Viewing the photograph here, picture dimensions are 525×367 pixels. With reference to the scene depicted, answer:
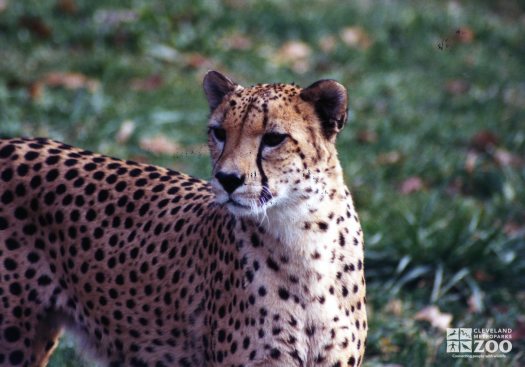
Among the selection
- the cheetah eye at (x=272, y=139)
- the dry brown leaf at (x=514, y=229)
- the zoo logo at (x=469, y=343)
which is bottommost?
the cheetah eye at (x=272, y=139)

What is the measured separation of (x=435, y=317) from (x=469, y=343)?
1.22ft

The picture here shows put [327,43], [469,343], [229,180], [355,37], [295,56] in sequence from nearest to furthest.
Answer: [229,180], [469,343], [295,56], [327,43], [355,37]

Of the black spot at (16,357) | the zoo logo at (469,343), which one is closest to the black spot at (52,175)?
the black spot at (16,357)

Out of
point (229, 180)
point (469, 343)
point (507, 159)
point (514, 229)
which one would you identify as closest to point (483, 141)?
point (507, 159)

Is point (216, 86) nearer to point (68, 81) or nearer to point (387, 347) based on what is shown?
point (387, 347)

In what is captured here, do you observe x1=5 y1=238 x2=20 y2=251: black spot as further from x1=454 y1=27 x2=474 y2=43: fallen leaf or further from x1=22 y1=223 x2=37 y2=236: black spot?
x1=454 y1=27 x2=474 y2=43: fallen leaf

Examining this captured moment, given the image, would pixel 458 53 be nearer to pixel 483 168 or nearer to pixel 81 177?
pixel 483 168

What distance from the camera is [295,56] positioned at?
8383 mm

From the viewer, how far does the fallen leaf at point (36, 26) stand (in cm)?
797

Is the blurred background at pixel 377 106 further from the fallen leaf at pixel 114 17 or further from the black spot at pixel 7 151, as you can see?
the black spot at pixel 7 151

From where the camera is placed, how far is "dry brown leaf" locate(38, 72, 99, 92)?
23.5 feet

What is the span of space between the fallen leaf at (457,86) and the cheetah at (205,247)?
462 cm

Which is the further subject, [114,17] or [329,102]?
[114,17]

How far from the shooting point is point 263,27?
8734mm
